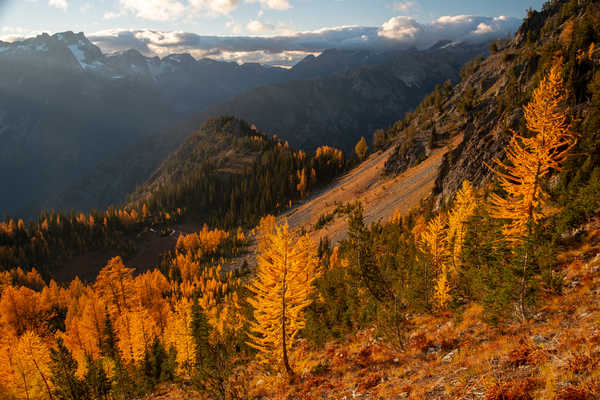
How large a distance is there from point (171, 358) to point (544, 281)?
149 ft

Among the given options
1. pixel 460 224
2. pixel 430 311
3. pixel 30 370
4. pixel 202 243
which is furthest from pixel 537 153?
pixel 202 243

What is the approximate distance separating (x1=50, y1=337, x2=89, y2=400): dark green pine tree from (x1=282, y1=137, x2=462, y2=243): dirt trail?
7958cm

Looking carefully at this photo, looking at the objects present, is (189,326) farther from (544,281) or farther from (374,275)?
(544,281)

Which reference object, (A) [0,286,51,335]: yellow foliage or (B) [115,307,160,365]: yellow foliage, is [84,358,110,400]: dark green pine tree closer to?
(B) [115,307,160,365]: yellow foliage

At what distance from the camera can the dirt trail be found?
3784 inches

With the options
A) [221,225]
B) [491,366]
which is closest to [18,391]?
[491,366]

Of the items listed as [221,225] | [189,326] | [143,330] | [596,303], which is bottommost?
[221,225]

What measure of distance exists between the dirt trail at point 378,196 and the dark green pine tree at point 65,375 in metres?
79.6

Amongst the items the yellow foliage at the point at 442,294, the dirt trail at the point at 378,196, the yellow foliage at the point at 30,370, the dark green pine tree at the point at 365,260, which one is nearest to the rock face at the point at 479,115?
the dirt trail at the point at 378,196

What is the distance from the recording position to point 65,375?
95.5 feet

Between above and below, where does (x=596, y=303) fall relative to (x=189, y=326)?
above

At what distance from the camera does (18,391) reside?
35188 mm

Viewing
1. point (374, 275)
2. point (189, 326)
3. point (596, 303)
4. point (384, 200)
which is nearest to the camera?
point (596, 303)

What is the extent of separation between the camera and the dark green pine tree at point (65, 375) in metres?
28.3
